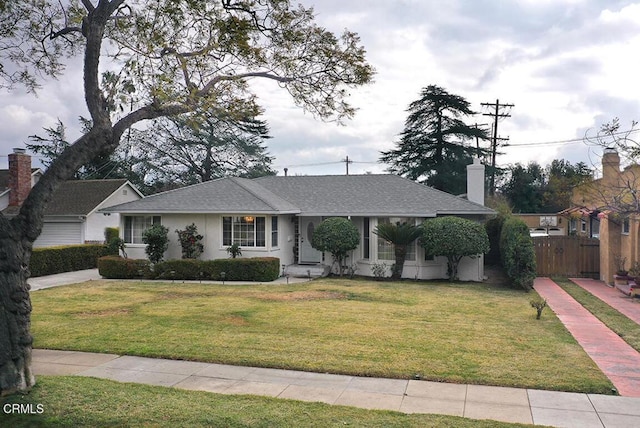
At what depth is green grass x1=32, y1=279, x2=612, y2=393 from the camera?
7.66 metres

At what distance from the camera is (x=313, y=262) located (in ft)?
71.4

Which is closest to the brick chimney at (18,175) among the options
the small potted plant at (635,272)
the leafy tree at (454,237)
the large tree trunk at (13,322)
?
the leafy tree at (454,237)

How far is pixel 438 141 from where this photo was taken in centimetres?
4191

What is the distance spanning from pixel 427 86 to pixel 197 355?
37.9 m

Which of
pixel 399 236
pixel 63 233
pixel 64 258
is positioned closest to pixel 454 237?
pixel 399 236

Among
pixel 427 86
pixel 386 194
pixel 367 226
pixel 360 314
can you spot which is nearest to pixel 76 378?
pixel 360 314

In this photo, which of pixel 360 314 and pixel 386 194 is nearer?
pixel 360 314

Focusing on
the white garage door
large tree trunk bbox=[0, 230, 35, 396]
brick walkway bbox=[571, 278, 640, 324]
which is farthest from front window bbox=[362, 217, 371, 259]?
the white garage door

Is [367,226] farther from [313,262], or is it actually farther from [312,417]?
[312,417]

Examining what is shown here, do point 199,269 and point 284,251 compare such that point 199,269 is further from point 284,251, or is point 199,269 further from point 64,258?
point 64,258

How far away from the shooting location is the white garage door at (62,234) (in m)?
26.9

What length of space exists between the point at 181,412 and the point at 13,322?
2472 mm

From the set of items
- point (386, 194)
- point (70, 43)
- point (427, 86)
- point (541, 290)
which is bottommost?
point (541, 290)

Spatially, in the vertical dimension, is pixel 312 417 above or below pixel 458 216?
below
